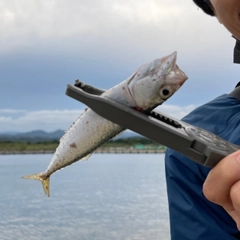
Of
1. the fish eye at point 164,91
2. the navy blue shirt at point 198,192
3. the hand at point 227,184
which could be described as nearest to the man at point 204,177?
the navy blue shirt at point 198,192

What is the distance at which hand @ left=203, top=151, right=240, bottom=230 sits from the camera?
3.91ft

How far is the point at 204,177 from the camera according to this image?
6.95 feet

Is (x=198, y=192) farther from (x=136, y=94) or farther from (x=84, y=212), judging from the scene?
(x=84, y=212)

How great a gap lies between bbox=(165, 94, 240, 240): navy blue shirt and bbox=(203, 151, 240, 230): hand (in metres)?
0.71

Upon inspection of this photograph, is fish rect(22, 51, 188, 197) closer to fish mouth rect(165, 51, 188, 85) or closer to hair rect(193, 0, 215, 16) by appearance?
fish mouth rect(165, 51, 188, 85)

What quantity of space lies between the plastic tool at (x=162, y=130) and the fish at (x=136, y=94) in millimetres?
36

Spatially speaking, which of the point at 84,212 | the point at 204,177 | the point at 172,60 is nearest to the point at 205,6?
the point at 204,177

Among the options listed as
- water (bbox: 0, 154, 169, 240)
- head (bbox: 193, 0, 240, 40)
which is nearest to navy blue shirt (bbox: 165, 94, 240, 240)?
head (bbox: 193, 0, 240, 40)

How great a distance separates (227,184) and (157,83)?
37 centimetres

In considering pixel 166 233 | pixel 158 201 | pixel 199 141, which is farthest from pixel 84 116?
pixel 158 201

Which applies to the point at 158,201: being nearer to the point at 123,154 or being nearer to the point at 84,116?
the point at 84,116

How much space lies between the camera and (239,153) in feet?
3.90

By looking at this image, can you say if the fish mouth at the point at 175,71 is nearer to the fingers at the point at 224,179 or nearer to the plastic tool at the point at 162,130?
the plastic tool at the point at 162,130

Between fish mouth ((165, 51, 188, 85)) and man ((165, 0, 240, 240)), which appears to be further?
man ((165, 0, 240, 240))
